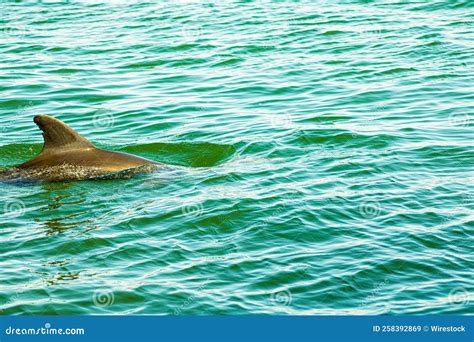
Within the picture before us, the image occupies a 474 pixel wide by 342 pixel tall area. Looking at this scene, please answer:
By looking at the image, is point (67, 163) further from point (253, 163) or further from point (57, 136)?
point (253, 163)

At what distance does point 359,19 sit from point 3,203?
15.4 metres

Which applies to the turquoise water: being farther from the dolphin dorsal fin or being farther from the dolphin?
the dolphin dorsal fin

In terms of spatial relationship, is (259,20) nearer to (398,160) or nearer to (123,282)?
(398,160)

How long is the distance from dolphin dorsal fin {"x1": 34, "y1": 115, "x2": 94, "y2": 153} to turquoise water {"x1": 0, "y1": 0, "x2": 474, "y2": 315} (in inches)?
23.7

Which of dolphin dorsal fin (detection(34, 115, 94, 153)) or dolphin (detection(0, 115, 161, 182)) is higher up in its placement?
dolphin dorsal fin (detection(34, 115, 94, 153))

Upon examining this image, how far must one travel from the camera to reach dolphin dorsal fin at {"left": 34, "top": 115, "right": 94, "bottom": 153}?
14.0m

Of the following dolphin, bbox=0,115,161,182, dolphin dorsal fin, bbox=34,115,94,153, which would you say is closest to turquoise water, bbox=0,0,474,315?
dolphin, bbox=0,115,161,182

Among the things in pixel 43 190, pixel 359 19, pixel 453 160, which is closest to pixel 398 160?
pixel 453 160

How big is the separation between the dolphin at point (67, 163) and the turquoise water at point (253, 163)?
24cm

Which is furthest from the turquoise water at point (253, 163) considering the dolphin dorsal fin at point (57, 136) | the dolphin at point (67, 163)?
the dolphin dorsal fin at point (57, 136)

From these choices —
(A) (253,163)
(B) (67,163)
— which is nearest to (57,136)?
(B) (67,163)

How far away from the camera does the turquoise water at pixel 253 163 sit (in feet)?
35.2

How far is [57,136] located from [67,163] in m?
0.44

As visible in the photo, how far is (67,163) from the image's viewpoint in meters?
14.3
